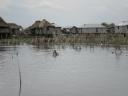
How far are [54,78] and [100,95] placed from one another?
19.5 ft

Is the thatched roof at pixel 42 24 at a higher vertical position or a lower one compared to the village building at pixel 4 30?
higher

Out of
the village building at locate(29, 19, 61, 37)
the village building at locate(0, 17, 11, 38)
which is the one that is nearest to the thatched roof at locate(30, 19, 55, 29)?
the village building at locate(29, 19, 61, 37)

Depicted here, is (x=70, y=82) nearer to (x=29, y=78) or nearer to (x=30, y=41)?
(x=29, y=78)

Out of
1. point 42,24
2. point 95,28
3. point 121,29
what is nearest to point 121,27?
point 121,29

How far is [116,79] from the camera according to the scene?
22.4 m

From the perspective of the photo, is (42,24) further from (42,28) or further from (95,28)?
(95,28)

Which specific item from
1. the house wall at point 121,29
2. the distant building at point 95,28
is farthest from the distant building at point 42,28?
the house wall at point 121,29

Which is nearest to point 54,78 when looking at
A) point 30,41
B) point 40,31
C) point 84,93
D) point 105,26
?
point 84,93

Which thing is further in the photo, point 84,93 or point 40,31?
point 40,31

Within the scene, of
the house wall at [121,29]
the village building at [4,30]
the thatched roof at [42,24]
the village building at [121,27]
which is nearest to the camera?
the village building at [4,30]

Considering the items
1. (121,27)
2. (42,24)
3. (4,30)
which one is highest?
(42,24)

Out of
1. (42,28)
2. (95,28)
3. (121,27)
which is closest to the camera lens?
(42,28)

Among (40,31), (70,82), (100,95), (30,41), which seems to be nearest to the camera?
(100,95)

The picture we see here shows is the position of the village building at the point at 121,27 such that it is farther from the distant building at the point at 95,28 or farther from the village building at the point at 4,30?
the village building at the point at 4,30
